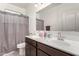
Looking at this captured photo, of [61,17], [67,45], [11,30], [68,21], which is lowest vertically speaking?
[67,45]

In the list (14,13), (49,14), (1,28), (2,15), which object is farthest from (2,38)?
(49,14)

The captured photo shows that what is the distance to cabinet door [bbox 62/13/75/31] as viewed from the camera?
136cm

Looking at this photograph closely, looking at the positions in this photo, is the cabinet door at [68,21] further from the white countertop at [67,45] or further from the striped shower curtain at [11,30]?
the striped shower curtain at [11,30]

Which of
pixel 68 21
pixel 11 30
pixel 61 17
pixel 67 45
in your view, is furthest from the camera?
pixel 11 30

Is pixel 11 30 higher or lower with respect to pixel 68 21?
lower

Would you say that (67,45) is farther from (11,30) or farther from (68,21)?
(11,30)

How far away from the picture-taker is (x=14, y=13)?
264 centimetres

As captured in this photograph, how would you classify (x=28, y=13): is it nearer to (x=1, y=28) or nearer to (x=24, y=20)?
(x=24, y=20)

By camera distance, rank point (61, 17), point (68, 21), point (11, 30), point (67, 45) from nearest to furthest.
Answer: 1. point (67, 45)
2. point (68, 21)
3. point (61, 17)
4. point (11, 30)

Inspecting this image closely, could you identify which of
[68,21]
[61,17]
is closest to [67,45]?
[68,21]

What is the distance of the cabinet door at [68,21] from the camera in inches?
53.7

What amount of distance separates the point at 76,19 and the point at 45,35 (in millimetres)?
904

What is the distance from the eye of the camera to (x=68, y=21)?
4.68ft

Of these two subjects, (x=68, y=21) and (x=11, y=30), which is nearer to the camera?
(x=68, y=21)
